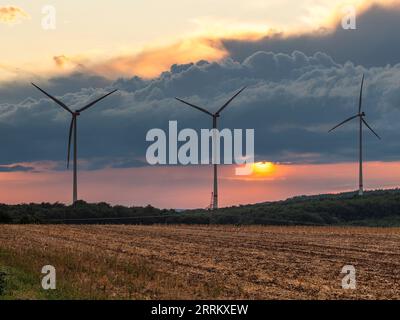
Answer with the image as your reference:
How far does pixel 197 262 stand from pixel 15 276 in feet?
32.4

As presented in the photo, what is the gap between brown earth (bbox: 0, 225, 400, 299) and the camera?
90.8 ft

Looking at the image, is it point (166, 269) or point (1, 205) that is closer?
point (166, 269)

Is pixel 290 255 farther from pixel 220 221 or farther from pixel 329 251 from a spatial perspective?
pixel 220 221

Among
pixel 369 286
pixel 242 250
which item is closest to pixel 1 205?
pixel 242 250

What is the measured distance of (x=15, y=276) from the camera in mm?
30484

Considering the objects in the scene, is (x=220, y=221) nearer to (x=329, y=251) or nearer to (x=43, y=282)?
(x=329, y=251)

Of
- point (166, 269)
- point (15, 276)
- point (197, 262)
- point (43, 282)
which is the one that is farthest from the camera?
point (197, 262)

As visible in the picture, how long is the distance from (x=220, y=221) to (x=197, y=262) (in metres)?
66.7

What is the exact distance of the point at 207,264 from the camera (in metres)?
36.3

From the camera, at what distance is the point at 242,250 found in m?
44.5

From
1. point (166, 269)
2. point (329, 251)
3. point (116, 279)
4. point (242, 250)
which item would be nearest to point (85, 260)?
point (166, 269)

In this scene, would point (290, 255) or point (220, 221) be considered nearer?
point (290, 255)

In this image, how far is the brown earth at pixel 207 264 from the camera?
27.7m
